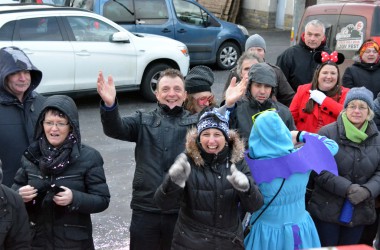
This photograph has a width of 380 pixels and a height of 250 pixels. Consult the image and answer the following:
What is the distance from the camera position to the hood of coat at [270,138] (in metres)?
3.50

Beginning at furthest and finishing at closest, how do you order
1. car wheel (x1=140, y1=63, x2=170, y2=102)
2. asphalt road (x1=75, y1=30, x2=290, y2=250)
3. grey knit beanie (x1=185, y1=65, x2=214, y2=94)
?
1. car wheel (x1=140, y1=63, x2=170, y2=102)
2. asphalt road (x1=75, y1=30, x2=290, y2=250)
3. grey knit beanie (x1=185, y1=65, x2=214, y2=94)

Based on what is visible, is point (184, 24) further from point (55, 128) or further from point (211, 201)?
point (211, 201)

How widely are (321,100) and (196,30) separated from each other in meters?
7.97

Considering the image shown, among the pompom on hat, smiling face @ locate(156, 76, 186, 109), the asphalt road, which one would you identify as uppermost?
smiling face @ locate(156, 76, 186, 109)

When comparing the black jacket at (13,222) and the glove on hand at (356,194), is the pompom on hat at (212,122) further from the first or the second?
the glove on hand at (356,194)

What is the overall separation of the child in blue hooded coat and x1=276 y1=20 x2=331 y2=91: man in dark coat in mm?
2369

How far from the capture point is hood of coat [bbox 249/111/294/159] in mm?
3497

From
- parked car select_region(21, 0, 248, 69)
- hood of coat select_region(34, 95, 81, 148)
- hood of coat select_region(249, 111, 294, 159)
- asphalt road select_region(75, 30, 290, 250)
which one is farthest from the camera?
parked car select_region(21, 0, 248, 69)

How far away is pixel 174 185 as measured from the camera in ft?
10.2

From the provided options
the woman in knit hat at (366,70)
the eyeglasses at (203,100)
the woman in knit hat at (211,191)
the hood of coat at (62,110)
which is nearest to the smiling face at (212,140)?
the woman in knit hat at (211,191)

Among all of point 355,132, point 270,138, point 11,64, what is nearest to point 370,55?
point 355,132

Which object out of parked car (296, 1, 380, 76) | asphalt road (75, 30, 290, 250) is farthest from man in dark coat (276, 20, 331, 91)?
asphalt road (75, 30, 290, 250)

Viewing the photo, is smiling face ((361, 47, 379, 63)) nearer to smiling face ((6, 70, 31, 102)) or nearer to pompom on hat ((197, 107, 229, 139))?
pompom on hat ((197, 107, 229, 139))

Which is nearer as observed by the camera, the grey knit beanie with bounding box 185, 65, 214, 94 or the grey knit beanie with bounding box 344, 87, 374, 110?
the grey knit beanie with bounding box 344, 87, 374, 110
